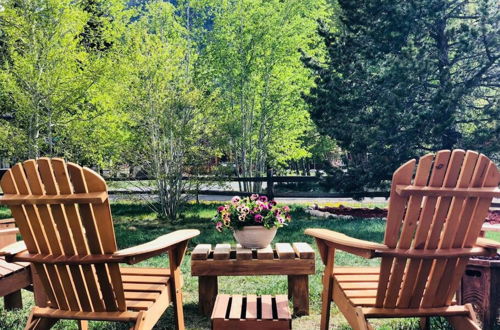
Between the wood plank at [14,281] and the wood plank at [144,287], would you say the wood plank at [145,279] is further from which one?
the wood plank at [14,281]

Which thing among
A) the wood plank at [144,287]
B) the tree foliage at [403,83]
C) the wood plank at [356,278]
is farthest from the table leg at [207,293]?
the tree foliage at [403,83]

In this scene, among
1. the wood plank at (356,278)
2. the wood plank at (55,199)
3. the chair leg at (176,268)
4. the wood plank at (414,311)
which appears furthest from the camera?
the chair leg at (176,268)

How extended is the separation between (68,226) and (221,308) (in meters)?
1.02

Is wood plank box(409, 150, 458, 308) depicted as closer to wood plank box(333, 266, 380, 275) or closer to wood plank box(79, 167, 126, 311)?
wood plank box(333, 266, 380, 275)

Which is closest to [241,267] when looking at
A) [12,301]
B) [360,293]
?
[360,293]

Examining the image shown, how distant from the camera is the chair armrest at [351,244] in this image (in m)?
2.29

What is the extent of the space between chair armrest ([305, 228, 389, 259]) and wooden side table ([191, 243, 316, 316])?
25.3 inches

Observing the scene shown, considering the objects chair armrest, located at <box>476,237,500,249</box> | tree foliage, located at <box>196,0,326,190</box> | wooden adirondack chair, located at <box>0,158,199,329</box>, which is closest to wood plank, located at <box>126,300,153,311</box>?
wooden adirondack chair, located at <box>0,158,199,329</box>

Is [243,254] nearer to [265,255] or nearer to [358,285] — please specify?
[265,255]

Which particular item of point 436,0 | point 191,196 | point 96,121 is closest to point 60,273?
point 191,196

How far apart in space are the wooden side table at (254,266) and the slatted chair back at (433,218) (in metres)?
1.15

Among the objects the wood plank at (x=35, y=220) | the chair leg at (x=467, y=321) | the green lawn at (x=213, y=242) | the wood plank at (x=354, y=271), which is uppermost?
the wood plank at (x=35, y=220)

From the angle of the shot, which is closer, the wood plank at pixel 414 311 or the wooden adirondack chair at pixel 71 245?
the wooden adirondack chair at pixel 71 245

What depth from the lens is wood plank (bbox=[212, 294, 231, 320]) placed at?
262cm
